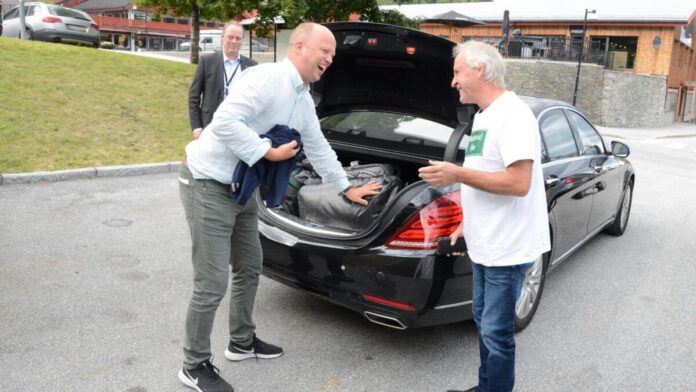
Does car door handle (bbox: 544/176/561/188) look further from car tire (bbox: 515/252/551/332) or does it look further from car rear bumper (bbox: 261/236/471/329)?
car rear bumper (bbox: 261/236/471/329)

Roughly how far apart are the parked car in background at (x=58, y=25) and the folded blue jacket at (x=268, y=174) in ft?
58.4

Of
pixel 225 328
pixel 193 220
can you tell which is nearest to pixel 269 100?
pixel 193 220

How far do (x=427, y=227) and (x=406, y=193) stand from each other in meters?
0.25

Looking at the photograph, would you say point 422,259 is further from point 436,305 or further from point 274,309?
point 274,309

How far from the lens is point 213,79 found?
6.14 meters

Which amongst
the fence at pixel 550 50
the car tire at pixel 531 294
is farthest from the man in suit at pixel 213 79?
the fence at pixel 550 50

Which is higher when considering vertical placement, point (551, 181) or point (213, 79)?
point (213, 79)

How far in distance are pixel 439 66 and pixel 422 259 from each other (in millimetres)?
1346

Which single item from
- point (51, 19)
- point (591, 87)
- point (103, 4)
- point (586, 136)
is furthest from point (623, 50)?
point (103, 4)

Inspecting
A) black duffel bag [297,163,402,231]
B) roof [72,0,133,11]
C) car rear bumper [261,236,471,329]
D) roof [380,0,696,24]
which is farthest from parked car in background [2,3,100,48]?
roof [72,0,133,11]

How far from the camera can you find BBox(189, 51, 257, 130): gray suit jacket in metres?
6.12

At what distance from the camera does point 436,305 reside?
11.1 feet

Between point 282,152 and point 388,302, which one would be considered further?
point 388,302

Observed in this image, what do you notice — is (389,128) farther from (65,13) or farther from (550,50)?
(550,50)
